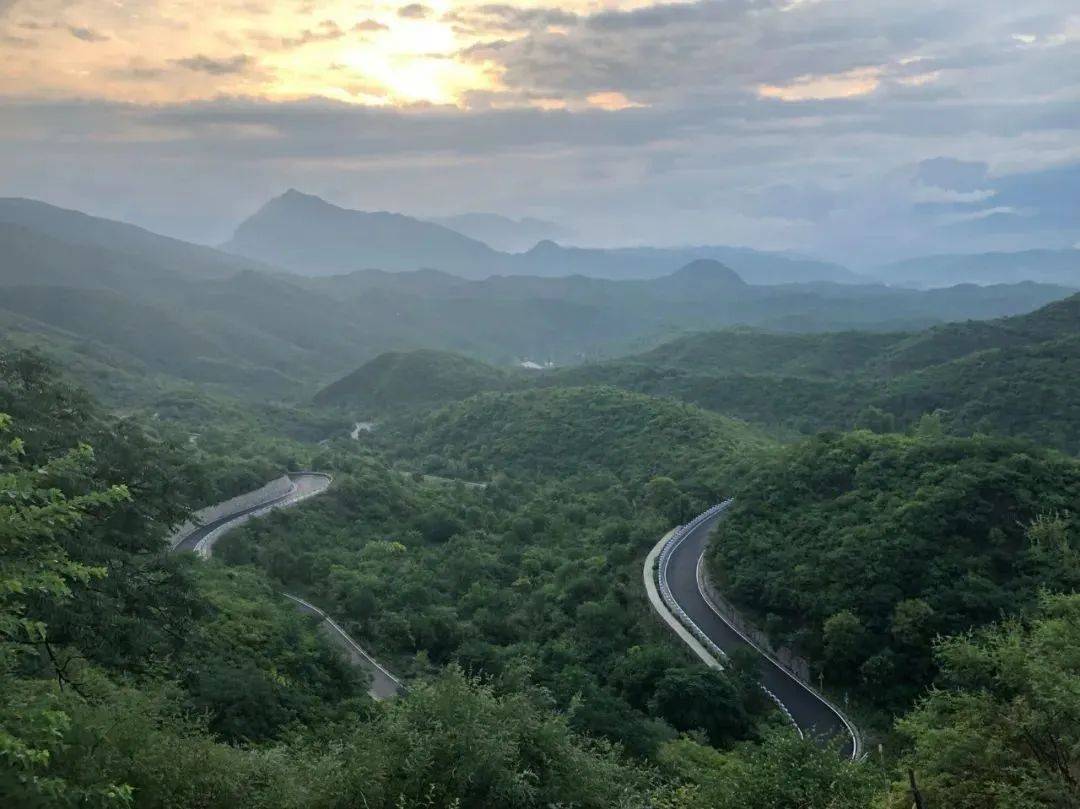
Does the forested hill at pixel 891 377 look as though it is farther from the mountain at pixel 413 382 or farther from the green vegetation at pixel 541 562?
the green vegetation at pixel 541 562

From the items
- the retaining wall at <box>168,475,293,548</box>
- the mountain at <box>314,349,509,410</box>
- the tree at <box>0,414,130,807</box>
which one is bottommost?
the mountain at <box>314,349,509,410</box>

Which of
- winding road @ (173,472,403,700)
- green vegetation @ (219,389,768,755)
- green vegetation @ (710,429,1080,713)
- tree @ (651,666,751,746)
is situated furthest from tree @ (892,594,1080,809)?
winding road @ (173,472,403,700)

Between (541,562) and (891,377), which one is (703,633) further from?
(891,377)

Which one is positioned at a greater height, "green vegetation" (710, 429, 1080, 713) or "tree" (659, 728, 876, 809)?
"tree" (659, 728, 876, 809)

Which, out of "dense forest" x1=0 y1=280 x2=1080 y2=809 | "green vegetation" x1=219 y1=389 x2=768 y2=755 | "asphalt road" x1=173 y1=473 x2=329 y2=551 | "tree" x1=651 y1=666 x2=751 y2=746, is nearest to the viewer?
"dense forest" x1=0 y1=280 x2=1080 y2=809

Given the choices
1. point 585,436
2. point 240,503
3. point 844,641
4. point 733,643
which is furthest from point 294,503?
point 585,436

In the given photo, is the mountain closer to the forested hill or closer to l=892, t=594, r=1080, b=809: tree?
the forested hill

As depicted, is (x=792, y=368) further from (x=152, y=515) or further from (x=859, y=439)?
(x=152, y=515)
